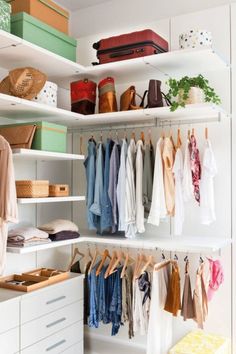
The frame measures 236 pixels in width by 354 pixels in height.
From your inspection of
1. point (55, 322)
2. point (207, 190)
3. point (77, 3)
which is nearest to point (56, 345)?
point (55, 322)

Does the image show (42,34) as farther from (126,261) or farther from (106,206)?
(126,261)

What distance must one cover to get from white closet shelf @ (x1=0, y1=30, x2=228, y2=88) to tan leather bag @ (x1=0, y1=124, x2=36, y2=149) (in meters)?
0.49

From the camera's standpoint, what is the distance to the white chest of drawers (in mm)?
2564

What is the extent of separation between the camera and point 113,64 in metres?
3.00

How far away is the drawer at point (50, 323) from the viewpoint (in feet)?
8.82

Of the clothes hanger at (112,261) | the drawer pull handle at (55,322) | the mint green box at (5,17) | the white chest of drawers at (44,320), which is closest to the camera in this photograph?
the mint green box at (5,17)

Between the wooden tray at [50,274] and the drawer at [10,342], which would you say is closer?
the drawer at [10,342]

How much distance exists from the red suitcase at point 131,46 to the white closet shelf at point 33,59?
227mm

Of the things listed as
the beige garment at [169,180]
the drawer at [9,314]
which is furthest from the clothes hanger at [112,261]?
the drawer at [9,314]

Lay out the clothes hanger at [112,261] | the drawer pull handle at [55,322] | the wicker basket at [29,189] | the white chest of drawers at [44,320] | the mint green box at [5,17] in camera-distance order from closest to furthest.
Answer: the mint green box at [5,17]
the white chest of drawers at [44,320]
the wicker basket at [29,189]
the drawer pull handle at [55,322]
the clothes hanger at [112,261]

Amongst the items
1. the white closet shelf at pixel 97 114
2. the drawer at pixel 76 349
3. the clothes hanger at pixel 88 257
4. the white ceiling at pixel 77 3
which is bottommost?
the drawer at pixel 76 349

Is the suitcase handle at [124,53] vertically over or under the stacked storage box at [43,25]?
under

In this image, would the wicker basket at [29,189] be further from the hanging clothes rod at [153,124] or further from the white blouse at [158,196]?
the hanging clothes rod at [153,124]

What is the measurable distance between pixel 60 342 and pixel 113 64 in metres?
2.08
